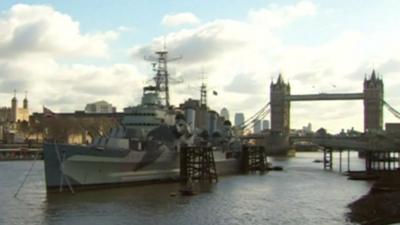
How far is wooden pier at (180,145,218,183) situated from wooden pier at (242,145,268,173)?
2137 cm

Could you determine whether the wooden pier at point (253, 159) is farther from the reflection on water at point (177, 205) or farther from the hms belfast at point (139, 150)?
the reflection on water at point (177, 205)

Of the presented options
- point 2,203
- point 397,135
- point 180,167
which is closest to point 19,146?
point 397,135

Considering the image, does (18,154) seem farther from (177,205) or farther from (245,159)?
(177,205)

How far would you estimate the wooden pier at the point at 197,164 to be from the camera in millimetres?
62281

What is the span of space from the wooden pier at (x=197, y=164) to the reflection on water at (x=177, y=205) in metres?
2.27

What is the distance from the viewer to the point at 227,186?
202 ft

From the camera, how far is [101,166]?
175 ft

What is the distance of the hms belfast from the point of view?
51000 mm

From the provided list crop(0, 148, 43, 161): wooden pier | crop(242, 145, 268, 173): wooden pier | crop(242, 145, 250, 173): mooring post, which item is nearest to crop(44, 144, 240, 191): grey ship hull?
crop(242, 145, 250, 173): mooring post

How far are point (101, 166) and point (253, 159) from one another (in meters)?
44.4

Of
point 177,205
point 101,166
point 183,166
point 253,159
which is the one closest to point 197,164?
point 183,166

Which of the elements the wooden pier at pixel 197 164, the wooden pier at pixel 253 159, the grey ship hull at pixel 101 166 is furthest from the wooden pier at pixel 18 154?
the grey ship hull at pixel 101 166

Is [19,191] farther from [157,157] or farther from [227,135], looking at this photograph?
[227,135]

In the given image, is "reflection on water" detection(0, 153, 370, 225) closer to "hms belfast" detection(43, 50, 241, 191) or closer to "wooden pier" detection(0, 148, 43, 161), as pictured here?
"hms belfast" detection(43, 50, 241, 191)
